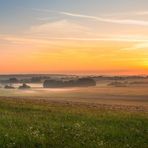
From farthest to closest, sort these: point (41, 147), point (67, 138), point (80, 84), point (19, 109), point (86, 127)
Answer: point (80, 84) → point (19, 109) → point (86, 127) → point (67, 138) → point (41, 147)

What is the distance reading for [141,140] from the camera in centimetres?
1573

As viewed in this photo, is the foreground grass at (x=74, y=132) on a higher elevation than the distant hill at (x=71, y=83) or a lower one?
lower

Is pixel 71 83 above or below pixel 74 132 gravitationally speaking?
above

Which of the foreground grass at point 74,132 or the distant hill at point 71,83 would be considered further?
the distant hill at point 71,83

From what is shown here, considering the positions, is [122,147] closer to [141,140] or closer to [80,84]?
[141,140]

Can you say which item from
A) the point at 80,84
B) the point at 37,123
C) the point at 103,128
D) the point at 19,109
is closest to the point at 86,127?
the point at 103,128

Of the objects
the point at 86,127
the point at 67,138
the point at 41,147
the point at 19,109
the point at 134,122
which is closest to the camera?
the point at 41,147

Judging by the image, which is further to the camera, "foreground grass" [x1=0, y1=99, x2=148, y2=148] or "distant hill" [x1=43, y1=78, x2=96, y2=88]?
"distant hill" [x1=43, y1=78, x2=96, y2=88]

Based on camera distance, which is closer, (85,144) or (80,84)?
(85,144)

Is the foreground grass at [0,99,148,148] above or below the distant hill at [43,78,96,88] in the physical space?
below

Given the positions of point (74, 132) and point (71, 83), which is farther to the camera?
point (71, 83)

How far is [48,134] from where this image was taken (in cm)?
1595

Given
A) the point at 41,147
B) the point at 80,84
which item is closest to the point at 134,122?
the point at 41,147

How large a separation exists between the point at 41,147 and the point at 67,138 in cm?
133
